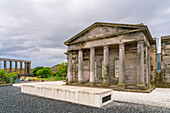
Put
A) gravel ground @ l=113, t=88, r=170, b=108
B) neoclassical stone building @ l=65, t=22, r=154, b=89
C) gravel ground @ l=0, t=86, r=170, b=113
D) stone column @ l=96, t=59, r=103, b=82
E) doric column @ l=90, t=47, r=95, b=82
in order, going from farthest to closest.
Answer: stone column @ l=96, t=59, r=103, b=82 → doric column @ l=90, t=47, r=95, b=82 → neoclassical stone building @ l=65, t=22, r=154, b=89 → gravel ground @ l=113, t=88, r=170, b=108 → gravel ground @ l=0, t=86, r=170, b=113

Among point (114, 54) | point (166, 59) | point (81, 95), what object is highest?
point (114, 54)

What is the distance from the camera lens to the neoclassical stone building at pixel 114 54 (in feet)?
Answer: 46.4

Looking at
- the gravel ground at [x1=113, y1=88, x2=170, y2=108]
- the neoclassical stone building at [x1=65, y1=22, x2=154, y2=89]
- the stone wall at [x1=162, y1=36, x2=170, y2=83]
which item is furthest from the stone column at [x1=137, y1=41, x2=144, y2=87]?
the stone wall at [x1=162, y1=36, x2=170, y2=83]

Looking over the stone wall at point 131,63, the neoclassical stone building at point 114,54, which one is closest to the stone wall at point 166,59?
the neoclassical stone building at point 114,54

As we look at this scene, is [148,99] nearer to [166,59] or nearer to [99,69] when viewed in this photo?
[99,69]

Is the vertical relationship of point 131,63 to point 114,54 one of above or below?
below

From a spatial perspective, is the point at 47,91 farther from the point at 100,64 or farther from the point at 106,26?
the point at 106,26

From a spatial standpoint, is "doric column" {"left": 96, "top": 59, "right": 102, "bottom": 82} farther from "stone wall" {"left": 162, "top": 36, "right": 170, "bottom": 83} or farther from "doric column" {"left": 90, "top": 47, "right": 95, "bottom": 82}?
"stone wall" {"left": 162, "top": 36, "right": 170, "bottom": 83}

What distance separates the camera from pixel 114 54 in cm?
1753

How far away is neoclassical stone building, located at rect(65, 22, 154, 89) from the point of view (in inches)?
557

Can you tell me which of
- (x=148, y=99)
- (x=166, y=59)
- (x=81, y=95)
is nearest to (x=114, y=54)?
(x=166, y=59)

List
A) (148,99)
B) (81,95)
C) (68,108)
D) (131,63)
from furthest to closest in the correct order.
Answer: (131,63) < (148,99) < (81,95) < (68,108)

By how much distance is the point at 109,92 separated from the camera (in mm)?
9203

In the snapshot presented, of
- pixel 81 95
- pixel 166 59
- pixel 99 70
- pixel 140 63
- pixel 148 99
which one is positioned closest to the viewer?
pixel 81 95
